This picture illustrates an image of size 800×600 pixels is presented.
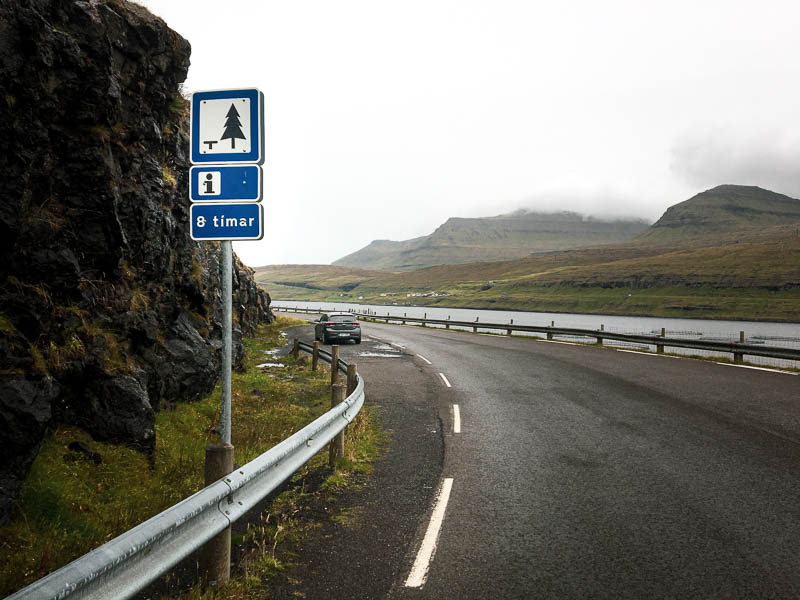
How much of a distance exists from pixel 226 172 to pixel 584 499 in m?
→ 4.96

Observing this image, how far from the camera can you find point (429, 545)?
460cm

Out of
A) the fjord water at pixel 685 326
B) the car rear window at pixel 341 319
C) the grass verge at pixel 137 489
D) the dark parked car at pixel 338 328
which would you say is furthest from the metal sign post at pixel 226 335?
the fjord water at pixel 685 326

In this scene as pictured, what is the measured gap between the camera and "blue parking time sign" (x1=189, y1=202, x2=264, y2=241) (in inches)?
170

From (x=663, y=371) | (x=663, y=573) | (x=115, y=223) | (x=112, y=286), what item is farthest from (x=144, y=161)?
(x=663, y=371)

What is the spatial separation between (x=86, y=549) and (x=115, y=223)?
4281 mm

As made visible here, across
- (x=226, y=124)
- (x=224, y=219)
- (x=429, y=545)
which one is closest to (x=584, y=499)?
(x=429, y=545)

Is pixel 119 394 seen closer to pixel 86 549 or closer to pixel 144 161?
pixel 86 549

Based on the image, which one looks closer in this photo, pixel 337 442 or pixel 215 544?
pixel 215 544

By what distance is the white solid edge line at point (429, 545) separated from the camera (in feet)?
13.2

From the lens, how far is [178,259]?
964 centimetres

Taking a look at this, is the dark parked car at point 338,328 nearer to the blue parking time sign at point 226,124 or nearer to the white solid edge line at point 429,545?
the white solid edge line at point 429,545

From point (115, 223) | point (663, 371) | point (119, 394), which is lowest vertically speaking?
point (663, 371)

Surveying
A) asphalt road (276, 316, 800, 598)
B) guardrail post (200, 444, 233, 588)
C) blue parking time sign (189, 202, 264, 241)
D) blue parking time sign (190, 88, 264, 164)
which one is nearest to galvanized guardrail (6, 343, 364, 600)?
guardrail post (200, 444, 233, 588)

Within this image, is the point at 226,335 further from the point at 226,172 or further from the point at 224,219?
the point at 226,172
